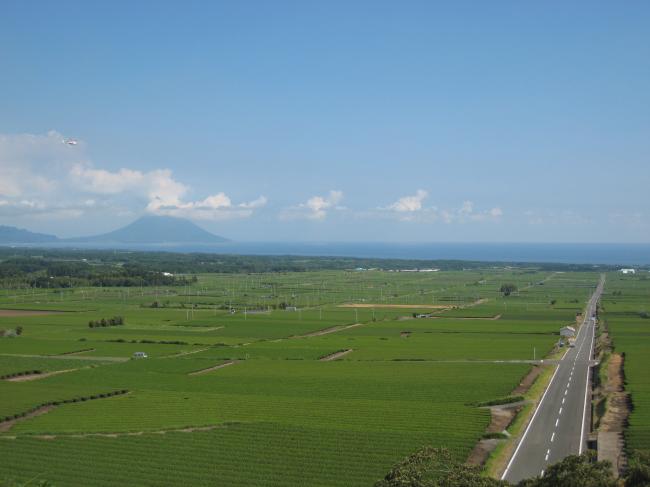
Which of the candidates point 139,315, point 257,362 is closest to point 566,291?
point 139,315

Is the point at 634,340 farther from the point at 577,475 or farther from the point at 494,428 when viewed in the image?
the point at 577,475

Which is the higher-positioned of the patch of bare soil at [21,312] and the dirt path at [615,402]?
the dirt path at [615,402]

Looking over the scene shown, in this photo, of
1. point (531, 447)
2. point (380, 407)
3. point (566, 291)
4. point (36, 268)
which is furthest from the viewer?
point (36, 268)

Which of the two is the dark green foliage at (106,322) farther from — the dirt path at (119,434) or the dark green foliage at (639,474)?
the dark green foliage at (639,474)

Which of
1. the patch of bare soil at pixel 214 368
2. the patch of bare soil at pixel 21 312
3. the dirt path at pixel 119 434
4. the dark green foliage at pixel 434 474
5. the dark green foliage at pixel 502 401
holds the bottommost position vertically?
the patch of bare soil at pixel 214 368

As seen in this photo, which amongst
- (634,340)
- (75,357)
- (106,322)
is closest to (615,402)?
(634,340)

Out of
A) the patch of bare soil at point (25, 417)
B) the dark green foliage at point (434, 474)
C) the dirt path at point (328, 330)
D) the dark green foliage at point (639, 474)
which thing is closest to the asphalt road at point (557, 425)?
the dark green foliage at point (434, 474)

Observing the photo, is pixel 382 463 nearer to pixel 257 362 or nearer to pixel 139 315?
pixel 257 362
